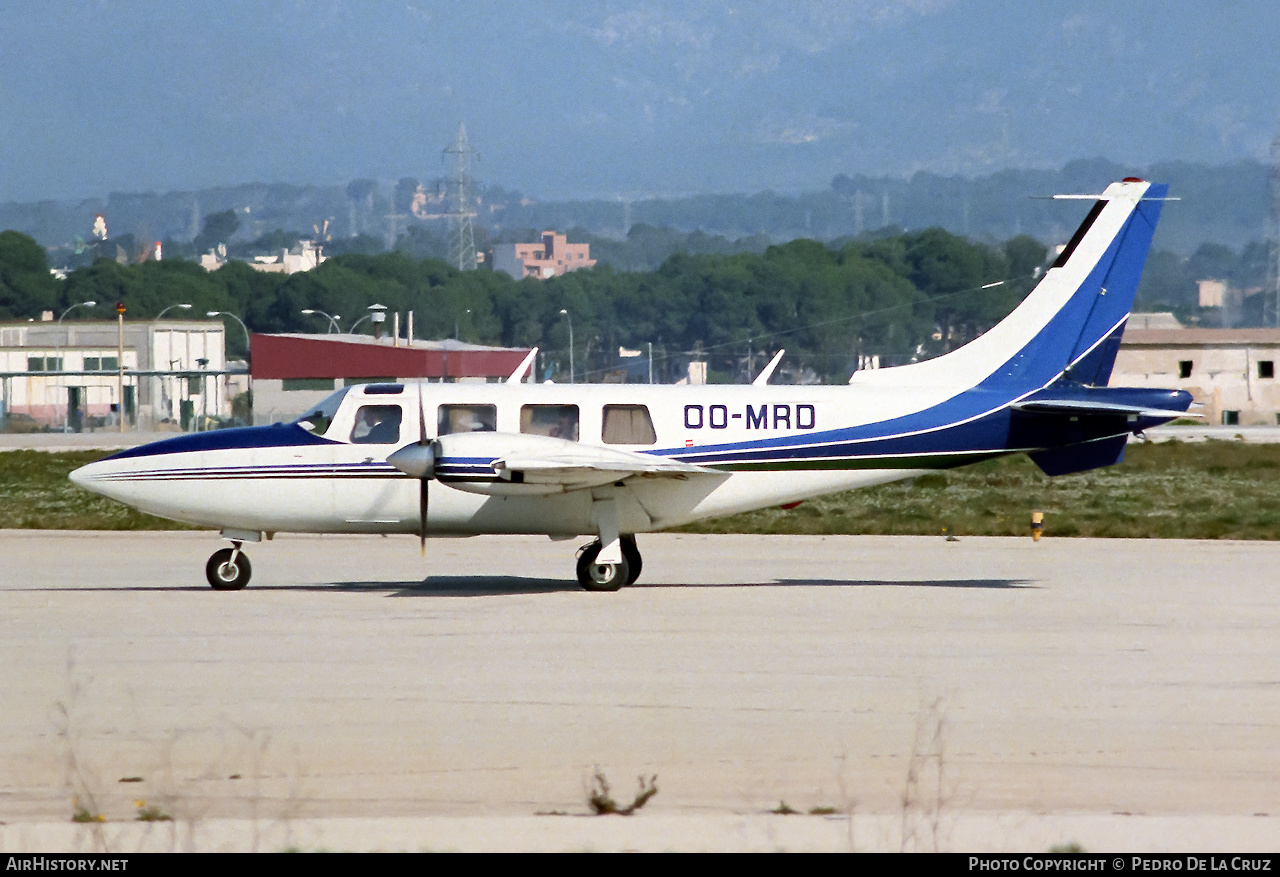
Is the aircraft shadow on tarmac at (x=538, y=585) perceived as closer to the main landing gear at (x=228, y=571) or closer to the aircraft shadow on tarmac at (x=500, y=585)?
the aircraft shadow on tarmac at (x=500, y=585)

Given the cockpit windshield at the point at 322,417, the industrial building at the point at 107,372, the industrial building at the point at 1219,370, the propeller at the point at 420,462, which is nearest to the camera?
the propeller at the point at 420,462

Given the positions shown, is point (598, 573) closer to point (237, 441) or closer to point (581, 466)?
point (581, 466)

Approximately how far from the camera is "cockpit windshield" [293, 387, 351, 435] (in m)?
19.1

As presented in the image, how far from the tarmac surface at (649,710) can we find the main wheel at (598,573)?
11.5 inches

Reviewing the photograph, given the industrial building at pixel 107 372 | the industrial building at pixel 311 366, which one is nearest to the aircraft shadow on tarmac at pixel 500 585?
the industrial building at pixel 311 366

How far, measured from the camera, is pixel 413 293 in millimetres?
172625

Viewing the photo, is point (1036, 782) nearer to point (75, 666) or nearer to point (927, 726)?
point (927, 726)

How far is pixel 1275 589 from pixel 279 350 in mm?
68542

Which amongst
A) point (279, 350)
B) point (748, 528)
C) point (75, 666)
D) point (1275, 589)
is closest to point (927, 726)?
point (75, 666)

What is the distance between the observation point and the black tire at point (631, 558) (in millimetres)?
19750

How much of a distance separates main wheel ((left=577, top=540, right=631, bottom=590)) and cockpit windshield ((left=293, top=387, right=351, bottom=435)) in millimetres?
3692

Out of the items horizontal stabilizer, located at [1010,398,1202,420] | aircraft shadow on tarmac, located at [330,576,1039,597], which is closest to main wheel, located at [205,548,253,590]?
aircraft shadow on tarmac, located at [330,576,1039,597]

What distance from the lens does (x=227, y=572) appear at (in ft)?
62.6

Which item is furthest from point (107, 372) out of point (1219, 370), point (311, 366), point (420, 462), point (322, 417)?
point (420, 462)
